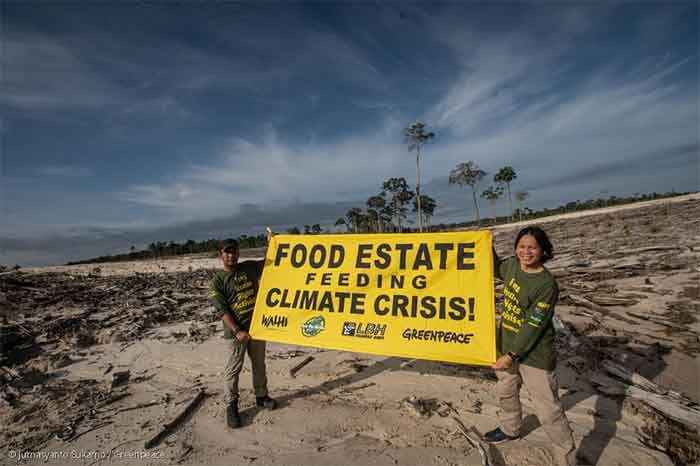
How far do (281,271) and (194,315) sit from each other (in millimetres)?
6558

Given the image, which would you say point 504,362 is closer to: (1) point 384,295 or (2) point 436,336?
(2) point 436,336

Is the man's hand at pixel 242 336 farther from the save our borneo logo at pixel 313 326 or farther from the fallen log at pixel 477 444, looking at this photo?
the fallen log at pixel 477 444

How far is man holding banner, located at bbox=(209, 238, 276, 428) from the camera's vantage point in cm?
393

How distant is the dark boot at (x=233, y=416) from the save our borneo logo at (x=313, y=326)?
4.11 ft

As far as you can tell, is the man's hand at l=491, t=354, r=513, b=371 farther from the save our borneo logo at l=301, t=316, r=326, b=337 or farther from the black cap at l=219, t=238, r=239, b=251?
the black cap at l=219, t=238, r=239, b=251

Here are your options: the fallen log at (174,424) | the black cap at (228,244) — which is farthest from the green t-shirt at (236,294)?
the fallen log at (174,424)

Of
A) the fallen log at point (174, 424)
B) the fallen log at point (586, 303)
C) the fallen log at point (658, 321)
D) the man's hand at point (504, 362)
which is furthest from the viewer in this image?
the fallen log at point (586, 303)

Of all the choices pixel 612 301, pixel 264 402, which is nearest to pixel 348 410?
pixel 264 402

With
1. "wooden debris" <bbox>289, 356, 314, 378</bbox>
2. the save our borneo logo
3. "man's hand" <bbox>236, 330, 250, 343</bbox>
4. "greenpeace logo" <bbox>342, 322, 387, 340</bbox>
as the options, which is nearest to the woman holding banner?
"greenpeace logo" <bbox>342, 322, 387, 340</bbox>

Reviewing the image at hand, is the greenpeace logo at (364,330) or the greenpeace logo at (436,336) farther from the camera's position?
the greenpeace logo at (364,330)

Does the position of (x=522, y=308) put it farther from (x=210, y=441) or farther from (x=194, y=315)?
(x=194, y=315)

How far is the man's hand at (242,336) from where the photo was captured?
389cm

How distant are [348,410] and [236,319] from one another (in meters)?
1.96

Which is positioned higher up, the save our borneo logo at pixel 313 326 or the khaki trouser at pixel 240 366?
the save our borneo logo at pixel 313 326
